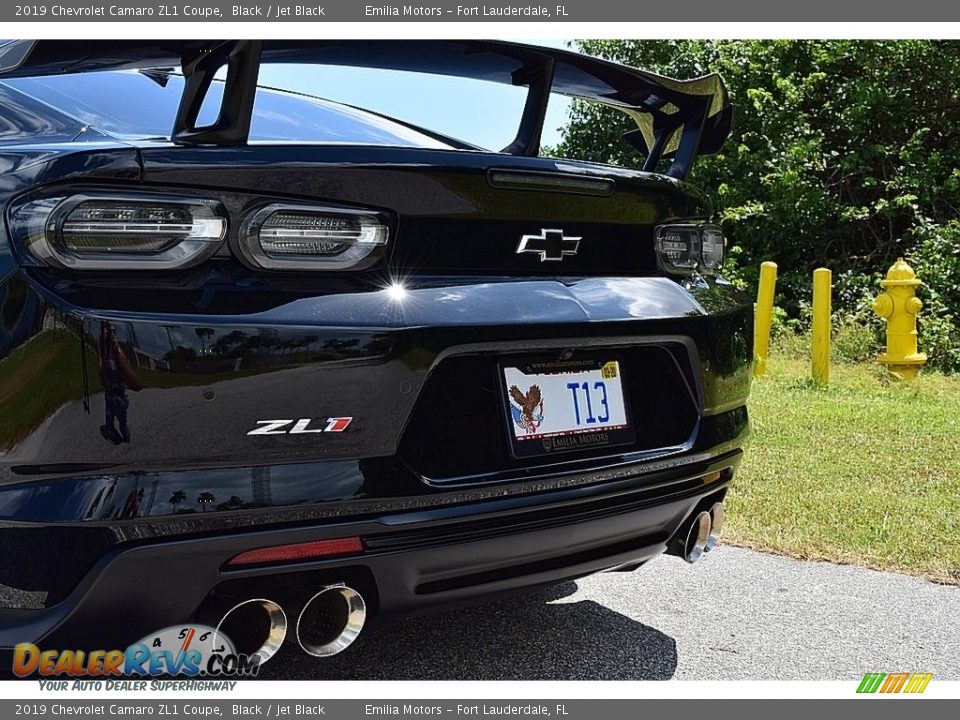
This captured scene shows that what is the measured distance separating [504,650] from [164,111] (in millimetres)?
1637

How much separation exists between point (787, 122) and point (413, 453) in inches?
449

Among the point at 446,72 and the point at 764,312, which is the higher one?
the point at 446,72

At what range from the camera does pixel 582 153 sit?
1498 cm

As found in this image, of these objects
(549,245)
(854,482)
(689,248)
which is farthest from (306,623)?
(854,482)

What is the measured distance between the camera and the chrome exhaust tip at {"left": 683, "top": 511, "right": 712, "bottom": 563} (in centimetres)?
248

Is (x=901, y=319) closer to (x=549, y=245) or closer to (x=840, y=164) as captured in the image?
(x=840, y=164)

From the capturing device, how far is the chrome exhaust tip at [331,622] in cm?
186

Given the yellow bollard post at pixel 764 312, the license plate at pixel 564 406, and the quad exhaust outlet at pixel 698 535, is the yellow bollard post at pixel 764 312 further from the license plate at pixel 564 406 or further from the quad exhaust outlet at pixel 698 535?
the license plate at pixel 564 406

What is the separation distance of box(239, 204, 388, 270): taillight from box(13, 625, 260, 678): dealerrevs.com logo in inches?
27.4

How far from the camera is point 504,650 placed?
8.63 feet

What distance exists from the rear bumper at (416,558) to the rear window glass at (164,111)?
82 centimetres

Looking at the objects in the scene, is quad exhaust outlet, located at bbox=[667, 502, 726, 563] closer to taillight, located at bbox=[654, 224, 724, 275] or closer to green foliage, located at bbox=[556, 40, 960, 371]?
taillight, located at bbox=[654, 224, 724, 275]

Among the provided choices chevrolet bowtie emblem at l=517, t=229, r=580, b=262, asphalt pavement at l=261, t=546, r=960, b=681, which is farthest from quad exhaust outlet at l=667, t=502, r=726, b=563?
chevrolet bowtie emblem at l=517, t=229, r=580, b=262

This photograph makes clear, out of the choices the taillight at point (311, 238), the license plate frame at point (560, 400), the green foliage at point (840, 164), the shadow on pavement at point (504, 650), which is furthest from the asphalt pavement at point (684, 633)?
the green foliage at point (840, 164)
